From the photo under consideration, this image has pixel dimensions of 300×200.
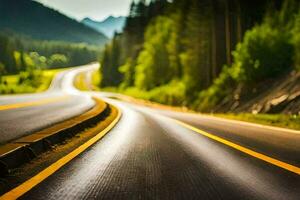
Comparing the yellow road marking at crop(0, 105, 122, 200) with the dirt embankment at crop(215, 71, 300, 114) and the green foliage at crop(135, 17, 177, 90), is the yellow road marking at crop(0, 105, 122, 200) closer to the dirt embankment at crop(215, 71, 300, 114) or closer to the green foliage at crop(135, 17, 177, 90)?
the dirt embankment at crop(215, 71, 300, 114)

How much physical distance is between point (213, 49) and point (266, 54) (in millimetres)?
17010

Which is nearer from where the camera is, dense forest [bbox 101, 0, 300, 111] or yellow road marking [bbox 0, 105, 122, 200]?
yellow road marking [bbox 0, 105, 122, 200]

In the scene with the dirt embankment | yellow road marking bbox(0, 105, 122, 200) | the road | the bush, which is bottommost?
yellow road marking bbox(0, 105, 122, 200)

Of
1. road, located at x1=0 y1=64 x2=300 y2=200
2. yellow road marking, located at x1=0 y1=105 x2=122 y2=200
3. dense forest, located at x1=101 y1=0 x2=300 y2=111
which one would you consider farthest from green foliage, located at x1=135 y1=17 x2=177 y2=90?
yellow road marking, located at x1=0 y1=105 x2=122 y2=200

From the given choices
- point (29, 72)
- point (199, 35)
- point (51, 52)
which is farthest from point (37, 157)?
point (51, 52)

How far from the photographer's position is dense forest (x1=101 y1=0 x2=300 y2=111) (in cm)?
3033

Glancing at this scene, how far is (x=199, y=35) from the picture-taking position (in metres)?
48.9

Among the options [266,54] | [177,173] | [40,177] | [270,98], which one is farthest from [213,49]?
[40,177]

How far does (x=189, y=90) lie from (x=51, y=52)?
15260 centimetres

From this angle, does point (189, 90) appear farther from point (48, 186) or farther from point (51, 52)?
point (51, 52)

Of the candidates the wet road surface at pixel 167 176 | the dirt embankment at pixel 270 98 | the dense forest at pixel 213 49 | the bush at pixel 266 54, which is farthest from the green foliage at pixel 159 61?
the wet road surface at pixel 167 176

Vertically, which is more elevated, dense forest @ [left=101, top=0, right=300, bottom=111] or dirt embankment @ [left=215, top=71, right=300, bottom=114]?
dense forest @ [left=101, top=0, right=300, bottom=111]

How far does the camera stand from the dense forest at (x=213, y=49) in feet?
99.5

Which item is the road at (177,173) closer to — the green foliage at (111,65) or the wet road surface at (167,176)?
the wet road surface at (167,176)
